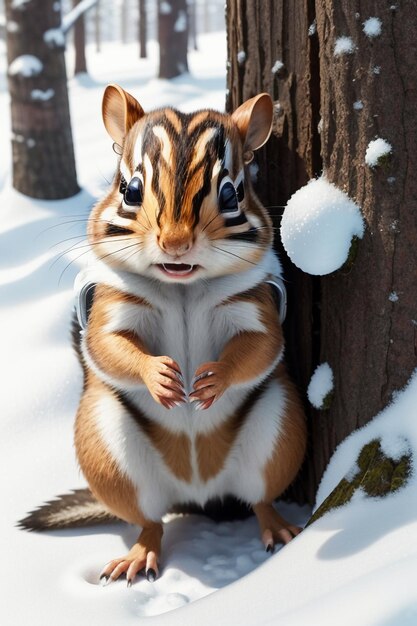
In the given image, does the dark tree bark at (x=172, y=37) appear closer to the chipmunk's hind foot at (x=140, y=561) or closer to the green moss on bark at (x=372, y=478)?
the chipmunk's hind foot at (x=140, y=561)

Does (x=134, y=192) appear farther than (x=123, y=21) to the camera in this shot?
No

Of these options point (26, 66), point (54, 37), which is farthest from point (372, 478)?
point (54, 37)

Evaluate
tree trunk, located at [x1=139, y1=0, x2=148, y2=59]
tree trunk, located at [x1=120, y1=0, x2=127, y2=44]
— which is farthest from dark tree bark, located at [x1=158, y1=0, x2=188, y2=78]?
tree trunk, located at [x1=120, y1=0, x2=127, y2=44]

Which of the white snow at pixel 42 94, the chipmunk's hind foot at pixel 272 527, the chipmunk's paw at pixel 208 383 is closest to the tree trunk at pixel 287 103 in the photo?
the chipmunk's hind foot at pixel 272 527

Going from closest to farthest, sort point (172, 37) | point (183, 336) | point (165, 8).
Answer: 1. point (183, 336)
2. point (165, 8)
3. point (172, 37)

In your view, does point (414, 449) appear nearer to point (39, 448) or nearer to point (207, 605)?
point (207, 605)

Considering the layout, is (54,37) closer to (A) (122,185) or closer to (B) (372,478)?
(A) (122,185)

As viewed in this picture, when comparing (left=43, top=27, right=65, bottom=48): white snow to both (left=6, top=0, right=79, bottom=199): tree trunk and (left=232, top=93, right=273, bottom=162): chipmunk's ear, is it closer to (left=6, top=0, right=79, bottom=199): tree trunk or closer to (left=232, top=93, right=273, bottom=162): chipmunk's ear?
(left=6, top=0, right=79, bottom=199): tree trunk

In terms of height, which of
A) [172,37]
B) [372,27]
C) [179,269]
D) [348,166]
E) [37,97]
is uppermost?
[372,27]
